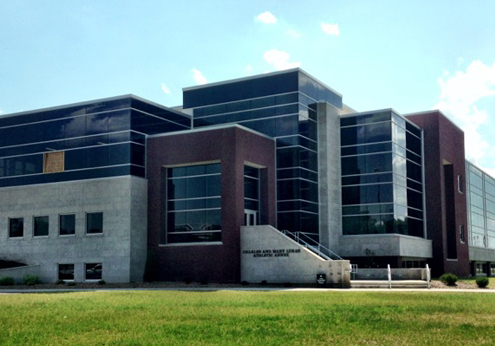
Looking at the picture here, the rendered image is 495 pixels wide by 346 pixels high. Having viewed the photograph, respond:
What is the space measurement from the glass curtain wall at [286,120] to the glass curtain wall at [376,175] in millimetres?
3445

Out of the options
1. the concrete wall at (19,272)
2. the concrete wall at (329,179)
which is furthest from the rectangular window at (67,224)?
the concrete wall at (329,179)

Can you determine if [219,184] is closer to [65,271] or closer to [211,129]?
[211,129]

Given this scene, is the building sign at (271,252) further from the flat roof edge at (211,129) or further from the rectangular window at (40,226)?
the rectangular window at (40,226)

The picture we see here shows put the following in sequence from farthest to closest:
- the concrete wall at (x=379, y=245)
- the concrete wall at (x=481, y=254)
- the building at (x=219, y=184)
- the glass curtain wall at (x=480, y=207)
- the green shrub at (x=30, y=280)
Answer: the glass curtain wall at (x=480, y=207) < the concrete wall at (x=481, y=254) < the concrete wall at (x=379, y=245) < the green shrub at (x=30, y=280) < the building at (x=219, y=184)

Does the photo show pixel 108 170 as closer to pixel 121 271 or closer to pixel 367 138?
pixel 121 271

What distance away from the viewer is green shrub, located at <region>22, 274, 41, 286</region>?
5109cm

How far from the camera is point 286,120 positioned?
185 ft

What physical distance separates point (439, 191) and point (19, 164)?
3791 centimetres

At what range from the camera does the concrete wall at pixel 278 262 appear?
4391 cm

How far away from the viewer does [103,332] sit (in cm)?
1580

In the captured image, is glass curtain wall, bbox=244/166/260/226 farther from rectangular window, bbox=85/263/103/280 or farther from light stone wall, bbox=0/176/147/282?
rectangular window, bbox=85/263/103/280

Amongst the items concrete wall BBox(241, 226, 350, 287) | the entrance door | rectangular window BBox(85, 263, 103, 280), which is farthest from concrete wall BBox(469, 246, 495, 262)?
rectangular window BBox(85, 263, 103, 280)

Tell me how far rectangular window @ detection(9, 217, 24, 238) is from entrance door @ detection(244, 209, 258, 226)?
19.2 metres

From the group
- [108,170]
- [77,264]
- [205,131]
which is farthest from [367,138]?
[77,264]
